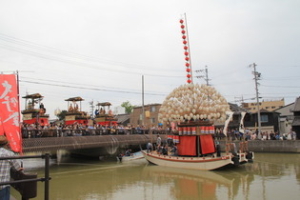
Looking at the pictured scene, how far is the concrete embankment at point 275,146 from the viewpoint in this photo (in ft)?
93.1

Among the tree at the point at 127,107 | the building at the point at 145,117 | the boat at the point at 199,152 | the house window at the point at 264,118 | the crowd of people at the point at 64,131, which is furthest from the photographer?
the tree at the point at 127,107

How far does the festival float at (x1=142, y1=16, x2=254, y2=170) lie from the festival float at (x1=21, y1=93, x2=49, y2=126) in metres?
15.5

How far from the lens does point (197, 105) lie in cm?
1988

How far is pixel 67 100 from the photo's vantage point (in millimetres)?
36094

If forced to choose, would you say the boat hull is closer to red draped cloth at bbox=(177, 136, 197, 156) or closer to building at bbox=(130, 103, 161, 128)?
red draped cloth at bbox=(177, 136, 197, 156)

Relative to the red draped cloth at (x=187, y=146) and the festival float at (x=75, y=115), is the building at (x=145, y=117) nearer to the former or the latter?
the festival float at (x=75, y=115)

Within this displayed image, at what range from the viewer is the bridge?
19750mm

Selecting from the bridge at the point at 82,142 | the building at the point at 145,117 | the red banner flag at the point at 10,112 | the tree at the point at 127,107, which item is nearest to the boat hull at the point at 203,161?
the bridge at the point at 82,142

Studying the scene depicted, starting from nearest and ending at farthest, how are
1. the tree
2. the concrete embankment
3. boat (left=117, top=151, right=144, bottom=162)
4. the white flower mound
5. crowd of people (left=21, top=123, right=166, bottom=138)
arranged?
1. the white flower mound
2. crowd of people (left=21, top=123, right=166, bottom=138)
3. boat (left=117, top=151, right=144, bottom=162)
4. the concrete embankment
5. the tree

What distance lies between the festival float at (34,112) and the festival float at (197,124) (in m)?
15.5

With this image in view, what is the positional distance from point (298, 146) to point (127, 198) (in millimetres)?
22561

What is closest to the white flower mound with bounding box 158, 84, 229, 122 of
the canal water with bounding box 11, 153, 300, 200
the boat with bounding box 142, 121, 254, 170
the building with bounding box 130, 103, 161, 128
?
the boat with bounding box 142, 121, 254, 170

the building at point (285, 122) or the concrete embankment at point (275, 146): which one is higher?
the building at point (285, 122)

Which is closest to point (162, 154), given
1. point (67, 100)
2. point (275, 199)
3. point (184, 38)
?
point (184, 38)
